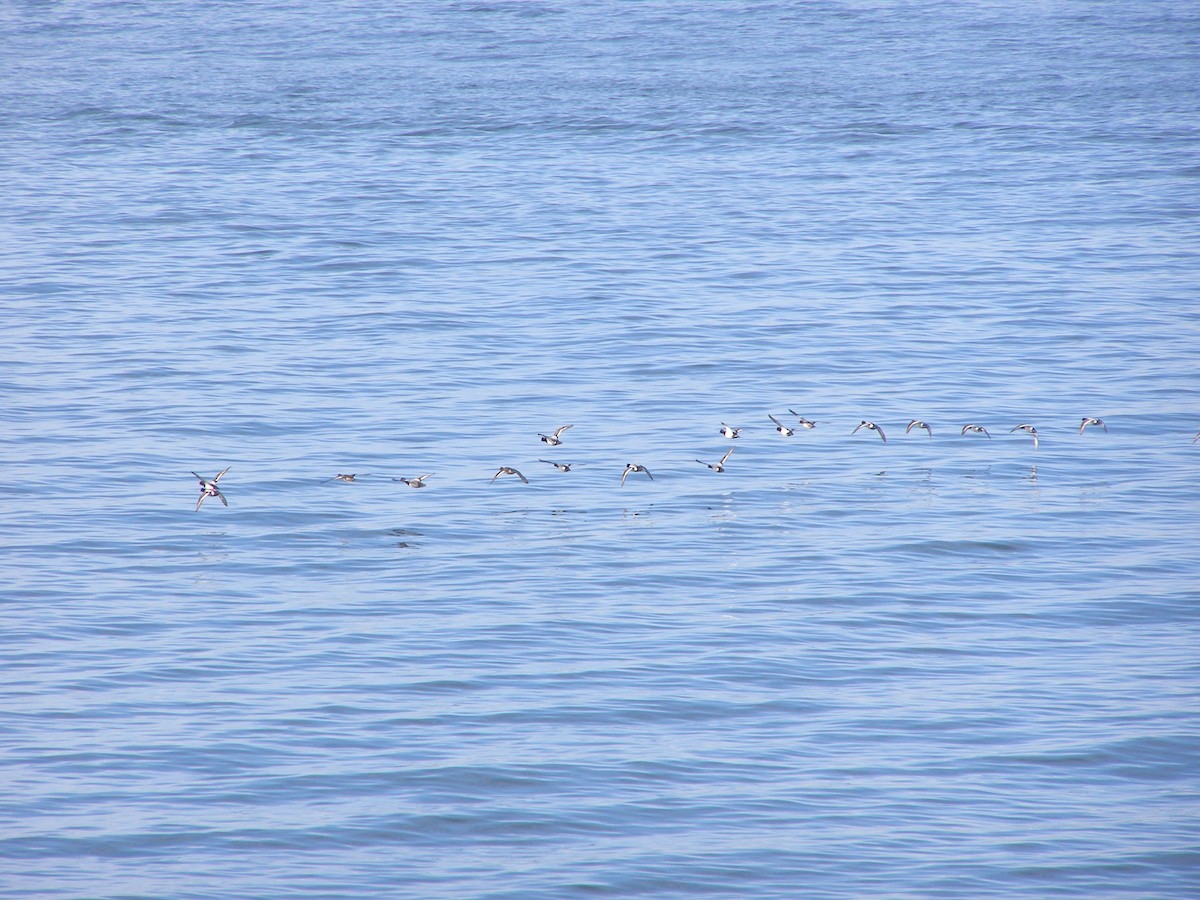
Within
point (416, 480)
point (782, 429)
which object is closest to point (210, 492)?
point (416, 480)

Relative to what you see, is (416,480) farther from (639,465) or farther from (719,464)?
(719,464)

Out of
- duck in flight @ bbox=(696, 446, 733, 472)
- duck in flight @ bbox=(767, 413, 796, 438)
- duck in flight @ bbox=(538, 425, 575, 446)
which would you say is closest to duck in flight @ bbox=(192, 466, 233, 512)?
duck in flight @ bbox=(538, 425, 575, 446)

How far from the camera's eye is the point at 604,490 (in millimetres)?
27734

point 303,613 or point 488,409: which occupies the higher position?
point 488,409

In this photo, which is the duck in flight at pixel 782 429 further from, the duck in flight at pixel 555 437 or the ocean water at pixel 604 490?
the duck in flight at pixel 555 437

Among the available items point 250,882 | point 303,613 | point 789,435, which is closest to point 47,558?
point 303,613

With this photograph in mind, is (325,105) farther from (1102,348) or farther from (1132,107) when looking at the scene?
(1102,348)

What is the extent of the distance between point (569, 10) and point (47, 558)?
54.0 m

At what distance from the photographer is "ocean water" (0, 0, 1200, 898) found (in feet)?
56.6

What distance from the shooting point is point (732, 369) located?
35.0 meters

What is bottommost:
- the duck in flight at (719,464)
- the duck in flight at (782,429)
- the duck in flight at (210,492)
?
the duck in flight at (210,492)

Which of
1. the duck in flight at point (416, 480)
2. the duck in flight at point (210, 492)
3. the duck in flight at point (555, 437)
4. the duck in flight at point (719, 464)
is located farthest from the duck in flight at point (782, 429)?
the duck in flight at point (210, 492)

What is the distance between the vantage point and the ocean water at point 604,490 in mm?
17266

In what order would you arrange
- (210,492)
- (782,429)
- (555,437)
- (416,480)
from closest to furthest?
1. (210,492)
2. (416,480)
3. (555,437)
4. (782,429)
